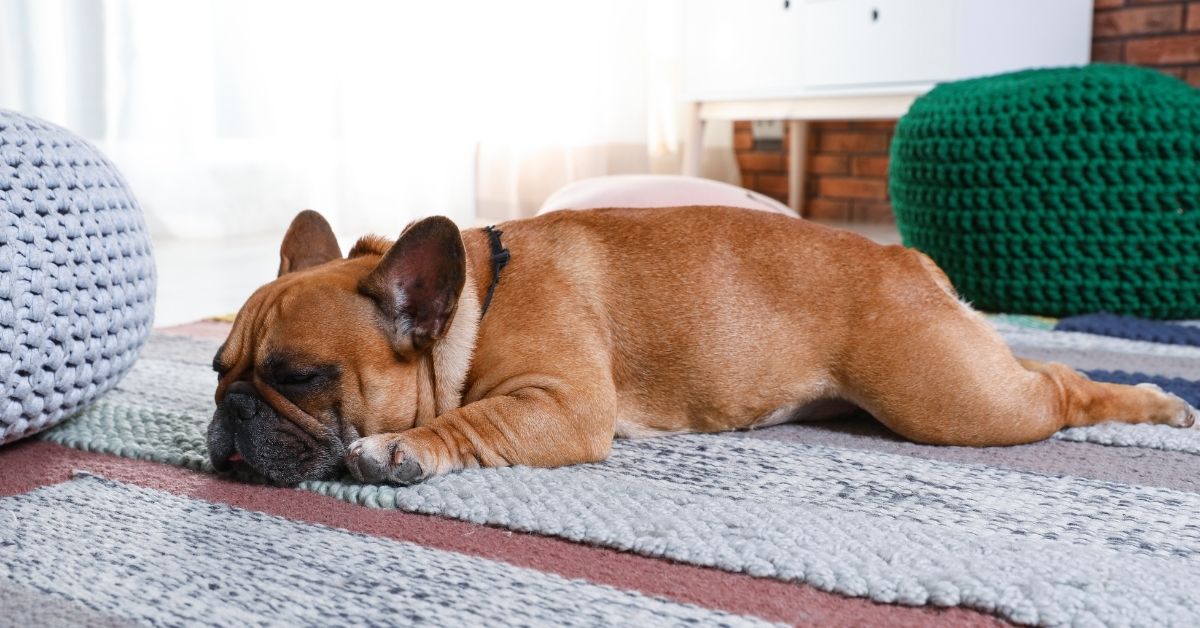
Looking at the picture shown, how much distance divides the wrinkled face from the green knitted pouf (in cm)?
146

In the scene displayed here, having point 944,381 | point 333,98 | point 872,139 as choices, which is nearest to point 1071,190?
point 944,381

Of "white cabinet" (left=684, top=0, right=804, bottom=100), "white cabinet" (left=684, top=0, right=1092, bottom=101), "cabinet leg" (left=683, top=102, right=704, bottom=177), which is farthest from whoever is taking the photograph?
"cabinet leg" (left=683, top=102, right=704, bottom=177)

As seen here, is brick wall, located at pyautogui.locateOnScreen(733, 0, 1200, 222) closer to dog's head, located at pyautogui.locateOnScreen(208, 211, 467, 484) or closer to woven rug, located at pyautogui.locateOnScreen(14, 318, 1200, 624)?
woven rug, located at pyautogui.locateOnScreen(14, 318, 1200, 624)

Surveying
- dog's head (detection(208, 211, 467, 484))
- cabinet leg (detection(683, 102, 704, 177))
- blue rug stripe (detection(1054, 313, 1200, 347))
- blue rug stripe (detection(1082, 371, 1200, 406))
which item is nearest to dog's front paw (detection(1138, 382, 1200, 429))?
blue rug stripe (detection(1082, 371, 1200, 406))

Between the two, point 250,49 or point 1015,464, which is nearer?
point 1015,464

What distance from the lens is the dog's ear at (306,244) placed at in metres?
1.33

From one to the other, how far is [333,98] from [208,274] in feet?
2.66

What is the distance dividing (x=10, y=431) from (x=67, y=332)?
→ 12cm

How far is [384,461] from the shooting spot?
1060 millimetres

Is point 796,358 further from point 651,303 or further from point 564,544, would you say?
point 564,544

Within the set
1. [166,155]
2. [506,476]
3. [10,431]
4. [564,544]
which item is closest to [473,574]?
[564,544]

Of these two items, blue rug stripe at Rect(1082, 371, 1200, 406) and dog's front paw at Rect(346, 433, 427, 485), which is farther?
blue rug stripe at Rect(1082, 371, 1200, 406)

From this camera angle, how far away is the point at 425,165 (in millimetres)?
3445

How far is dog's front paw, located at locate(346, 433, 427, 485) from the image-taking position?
106 cm
